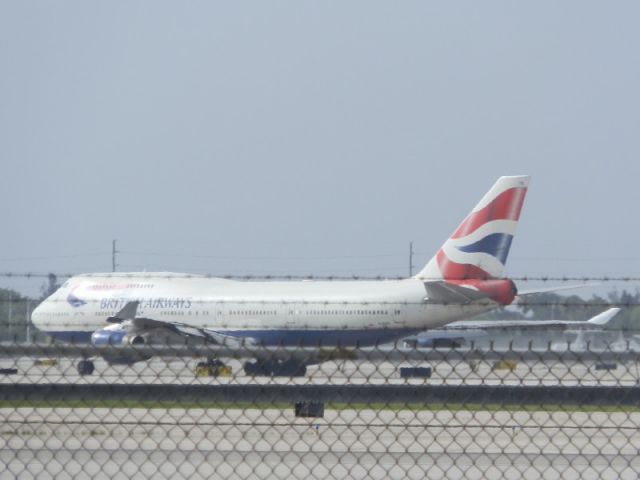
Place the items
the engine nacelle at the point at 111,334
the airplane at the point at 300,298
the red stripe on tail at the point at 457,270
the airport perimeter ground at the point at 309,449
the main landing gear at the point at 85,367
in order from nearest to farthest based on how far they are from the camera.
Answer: the main landing gear at the point at 85,367
the airport perimeter ground at the point at 309,449
the engine nacelle at the point at 111,334
the airplane at the point at 300,298
the red stripe on tail at the point at 457,270

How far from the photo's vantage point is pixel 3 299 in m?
7.51

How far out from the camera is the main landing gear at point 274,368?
6.52 meters

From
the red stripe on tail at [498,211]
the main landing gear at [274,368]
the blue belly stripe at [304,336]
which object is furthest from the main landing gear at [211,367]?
the red stripe on tail at [498,211]

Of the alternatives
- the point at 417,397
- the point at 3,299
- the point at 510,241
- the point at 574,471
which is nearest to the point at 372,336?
the point at 510,241

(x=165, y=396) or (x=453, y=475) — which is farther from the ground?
(x=165, y=396)

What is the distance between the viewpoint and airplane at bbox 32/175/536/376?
93.8ft

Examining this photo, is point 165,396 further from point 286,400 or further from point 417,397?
point 417,397

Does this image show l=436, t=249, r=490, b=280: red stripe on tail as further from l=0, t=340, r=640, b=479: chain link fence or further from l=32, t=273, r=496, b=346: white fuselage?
l=0, t=340, r=640, b=479: chain link fence

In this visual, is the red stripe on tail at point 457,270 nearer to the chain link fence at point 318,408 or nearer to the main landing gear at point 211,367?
the chain link fence at point 318,408

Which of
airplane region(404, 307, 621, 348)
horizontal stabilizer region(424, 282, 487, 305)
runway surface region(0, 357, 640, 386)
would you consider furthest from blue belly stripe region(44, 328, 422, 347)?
runway surface region(0, 357, 640, 386)

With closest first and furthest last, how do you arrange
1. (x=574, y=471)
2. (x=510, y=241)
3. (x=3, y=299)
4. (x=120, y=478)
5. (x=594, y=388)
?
1. (x=594, y=388)
2. (x=3, y=299)
3. (x=120, y=478)
4. (x=574, y=471)
5. (x=510, y=241)

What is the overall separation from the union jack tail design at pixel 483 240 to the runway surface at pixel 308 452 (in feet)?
52.3

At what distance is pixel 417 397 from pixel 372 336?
21684 millimetres

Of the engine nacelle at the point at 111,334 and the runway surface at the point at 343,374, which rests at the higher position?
the runway surface at the point at 343,374
